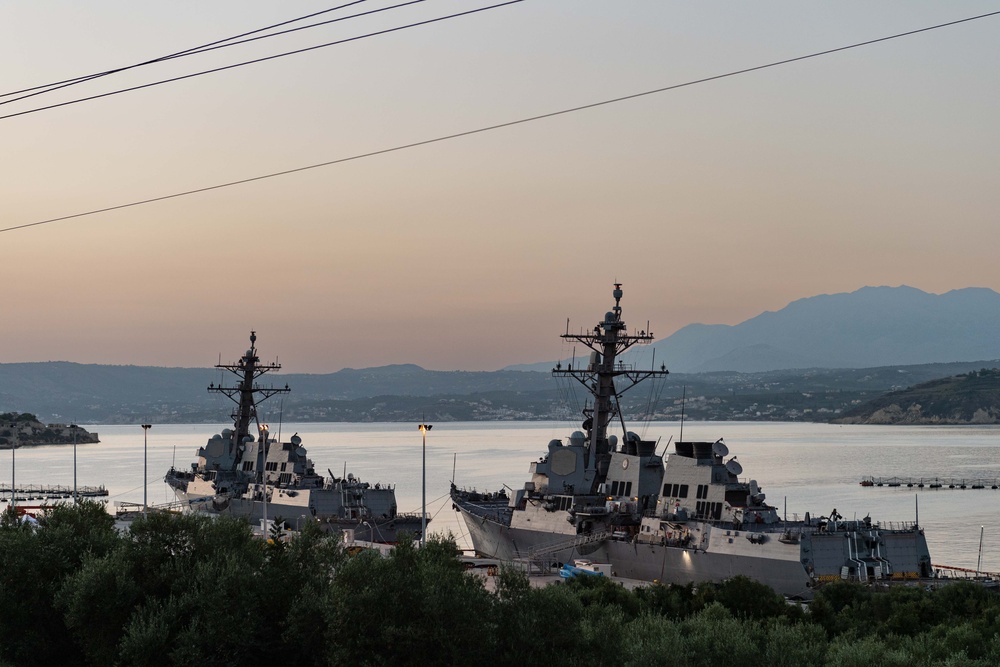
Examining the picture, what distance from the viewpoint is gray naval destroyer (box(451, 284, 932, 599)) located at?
34625 millimetres

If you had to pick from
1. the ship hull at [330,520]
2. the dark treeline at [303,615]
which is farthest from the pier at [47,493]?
the dark treeline at [303,615]

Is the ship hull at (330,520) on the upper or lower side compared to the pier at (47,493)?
upper

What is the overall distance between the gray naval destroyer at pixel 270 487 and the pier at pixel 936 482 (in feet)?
210

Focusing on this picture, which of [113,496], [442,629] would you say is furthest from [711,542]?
[113,496]

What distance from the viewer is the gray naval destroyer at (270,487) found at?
171 ft

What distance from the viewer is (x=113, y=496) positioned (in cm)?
10388

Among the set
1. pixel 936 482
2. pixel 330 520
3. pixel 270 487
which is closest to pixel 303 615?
pixel 330 520

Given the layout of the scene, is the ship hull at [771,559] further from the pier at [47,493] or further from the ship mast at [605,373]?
the pier at [47,493]

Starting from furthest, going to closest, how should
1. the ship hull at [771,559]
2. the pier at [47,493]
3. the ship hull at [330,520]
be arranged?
the pier at [47,493] < the ship hull at [330,520] < the ship hull at [771,559]

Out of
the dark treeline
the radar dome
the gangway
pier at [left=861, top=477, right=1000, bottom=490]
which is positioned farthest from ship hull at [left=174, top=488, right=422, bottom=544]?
pier at [left=861, top=477, right=1000, bottom=490]

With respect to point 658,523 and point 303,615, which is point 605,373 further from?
point 303,615

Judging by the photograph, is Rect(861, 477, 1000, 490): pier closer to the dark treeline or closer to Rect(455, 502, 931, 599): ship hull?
Rect(455, 502, 931, 599): ship hull

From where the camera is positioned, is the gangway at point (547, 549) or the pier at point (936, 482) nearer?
the gangway at point (547, 549)

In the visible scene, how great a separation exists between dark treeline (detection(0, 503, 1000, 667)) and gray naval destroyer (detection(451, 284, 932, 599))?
982 centimetres
